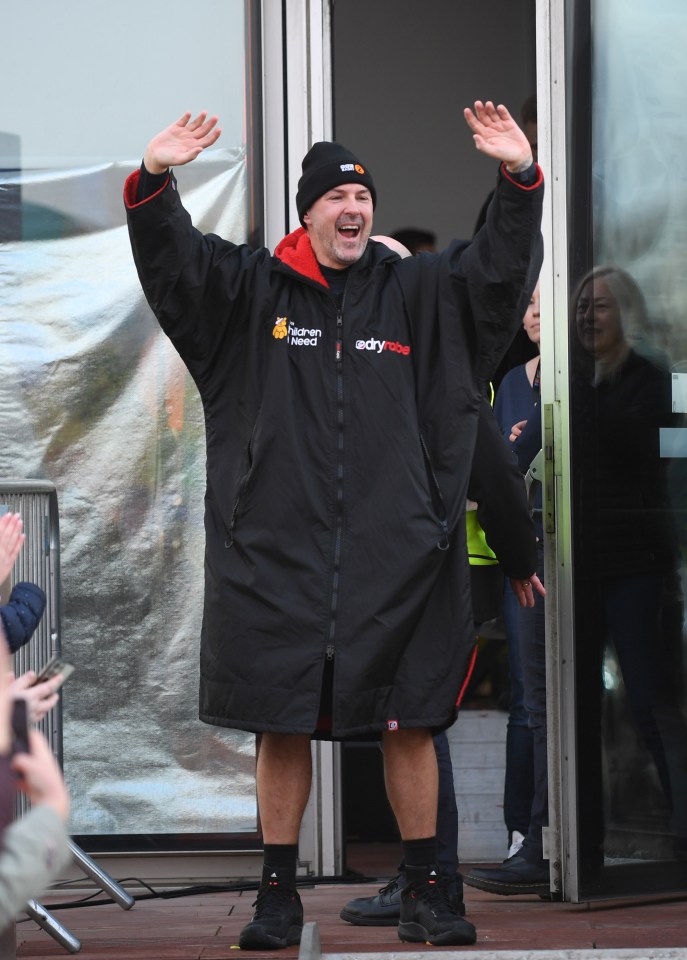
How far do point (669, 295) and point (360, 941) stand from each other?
189cm

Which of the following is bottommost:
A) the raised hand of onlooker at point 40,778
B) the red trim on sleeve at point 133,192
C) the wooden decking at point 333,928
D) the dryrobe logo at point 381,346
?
the wooden decking at point 333,928

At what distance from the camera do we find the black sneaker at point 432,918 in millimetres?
3344

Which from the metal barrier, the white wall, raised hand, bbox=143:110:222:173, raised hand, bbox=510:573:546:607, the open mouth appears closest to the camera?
raised hand, bbox=143:110:222:173

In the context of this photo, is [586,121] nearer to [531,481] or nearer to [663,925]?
[531,481]

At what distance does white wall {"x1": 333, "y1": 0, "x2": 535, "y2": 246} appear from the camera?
6.98m

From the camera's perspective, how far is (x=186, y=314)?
349cm

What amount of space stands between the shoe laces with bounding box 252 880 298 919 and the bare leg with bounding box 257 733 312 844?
103 millimetres

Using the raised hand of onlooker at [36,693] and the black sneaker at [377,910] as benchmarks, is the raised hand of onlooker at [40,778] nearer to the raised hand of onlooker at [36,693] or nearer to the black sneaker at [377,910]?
the raised hand of onlooker at [36,693]

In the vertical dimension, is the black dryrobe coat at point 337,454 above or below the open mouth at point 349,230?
below

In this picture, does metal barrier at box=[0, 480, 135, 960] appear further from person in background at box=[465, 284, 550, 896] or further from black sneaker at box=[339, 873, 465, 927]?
person in background at box=[465, 284, 550, 896]

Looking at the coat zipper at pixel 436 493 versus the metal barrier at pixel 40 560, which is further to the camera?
the metal barrier at pixel 40 560

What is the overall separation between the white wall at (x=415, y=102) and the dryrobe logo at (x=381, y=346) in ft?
11.8

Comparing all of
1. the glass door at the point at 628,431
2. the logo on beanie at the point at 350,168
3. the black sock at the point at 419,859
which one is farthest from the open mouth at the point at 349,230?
the black sock at the point at 419,859

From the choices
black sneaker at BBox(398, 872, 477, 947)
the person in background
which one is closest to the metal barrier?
black sneaker at BBox(398, 872, 477, 947)
